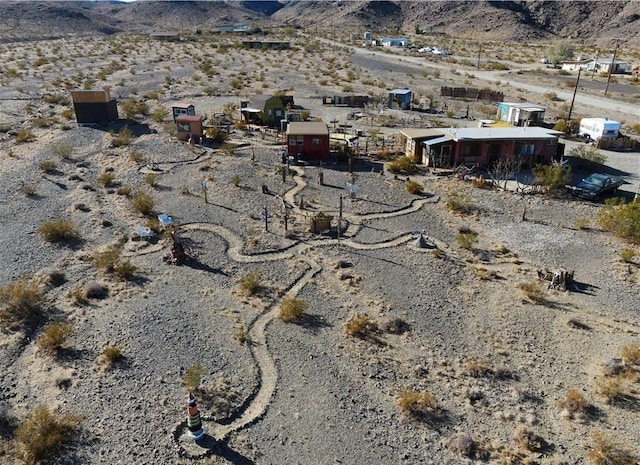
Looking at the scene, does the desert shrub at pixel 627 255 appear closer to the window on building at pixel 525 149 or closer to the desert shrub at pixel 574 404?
the desert shrub at pixel 574 404

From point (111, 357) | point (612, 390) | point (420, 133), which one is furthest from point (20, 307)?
point (420, 133)

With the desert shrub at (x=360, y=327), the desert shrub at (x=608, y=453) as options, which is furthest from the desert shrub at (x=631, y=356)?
the desert shrub at (x=360, y=327)

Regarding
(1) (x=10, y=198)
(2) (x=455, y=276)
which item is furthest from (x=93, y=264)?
(2) (x=455, y=276)

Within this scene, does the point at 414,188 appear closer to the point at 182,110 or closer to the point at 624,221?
the point at 624,221

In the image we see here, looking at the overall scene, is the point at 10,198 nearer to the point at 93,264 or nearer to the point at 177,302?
the point at 93,264

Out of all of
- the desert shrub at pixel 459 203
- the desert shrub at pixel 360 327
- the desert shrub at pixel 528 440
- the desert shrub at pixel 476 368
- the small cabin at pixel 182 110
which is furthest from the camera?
the small cabin at pixel 182 110

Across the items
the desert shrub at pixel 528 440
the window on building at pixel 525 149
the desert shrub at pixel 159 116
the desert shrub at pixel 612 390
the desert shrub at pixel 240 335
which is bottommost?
the desert shrub at pixel 528 440

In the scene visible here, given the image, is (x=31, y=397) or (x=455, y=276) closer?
(x=31, y=397)
